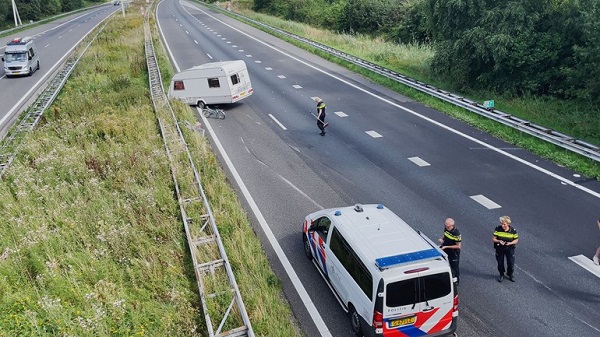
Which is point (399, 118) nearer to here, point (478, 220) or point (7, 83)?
point (478, 220)

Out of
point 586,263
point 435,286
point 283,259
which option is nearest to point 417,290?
point 435,286

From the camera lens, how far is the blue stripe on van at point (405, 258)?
8047mm

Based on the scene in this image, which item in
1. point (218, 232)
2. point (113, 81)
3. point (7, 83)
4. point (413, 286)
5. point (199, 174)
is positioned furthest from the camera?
point (7, 83)

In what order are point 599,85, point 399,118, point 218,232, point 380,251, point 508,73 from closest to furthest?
point 380,251 → point 218,232 → point 599,85 → point 399,118 → point 508,73

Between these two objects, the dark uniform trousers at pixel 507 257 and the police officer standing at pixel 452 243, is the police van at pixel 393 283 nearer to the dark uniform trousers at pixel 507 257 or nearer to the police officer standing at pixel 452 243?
the police officer standing at pixel 452 243

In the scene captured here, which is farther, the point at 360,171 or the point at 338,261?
the point at 360,171

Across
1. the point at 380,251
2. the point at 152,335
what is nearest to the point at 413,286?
the point at 380,251

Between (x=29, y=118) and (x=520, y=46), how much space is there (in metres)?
23.4

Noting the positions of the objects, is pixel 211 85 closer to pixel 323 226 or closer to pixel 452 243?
pixel 323 226

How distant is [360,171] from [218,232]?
6.21 m

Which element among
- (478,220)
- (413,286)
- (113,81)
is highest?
(113,81)

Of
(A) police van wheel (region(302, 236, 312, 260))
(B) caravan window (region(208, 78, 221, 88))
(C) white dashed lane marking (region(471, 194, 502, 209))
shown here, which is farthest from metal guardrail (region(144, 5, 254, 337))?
(C) white dashed lane marking (region(471, 194, 502, 209))

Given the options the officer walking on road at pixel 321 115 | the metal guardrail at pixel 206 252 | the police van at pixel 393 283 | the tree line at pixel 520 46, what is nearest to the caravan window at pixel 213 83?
the metal guardrail at pixel 206 252

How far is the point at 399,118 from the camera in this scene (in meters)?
21.2
